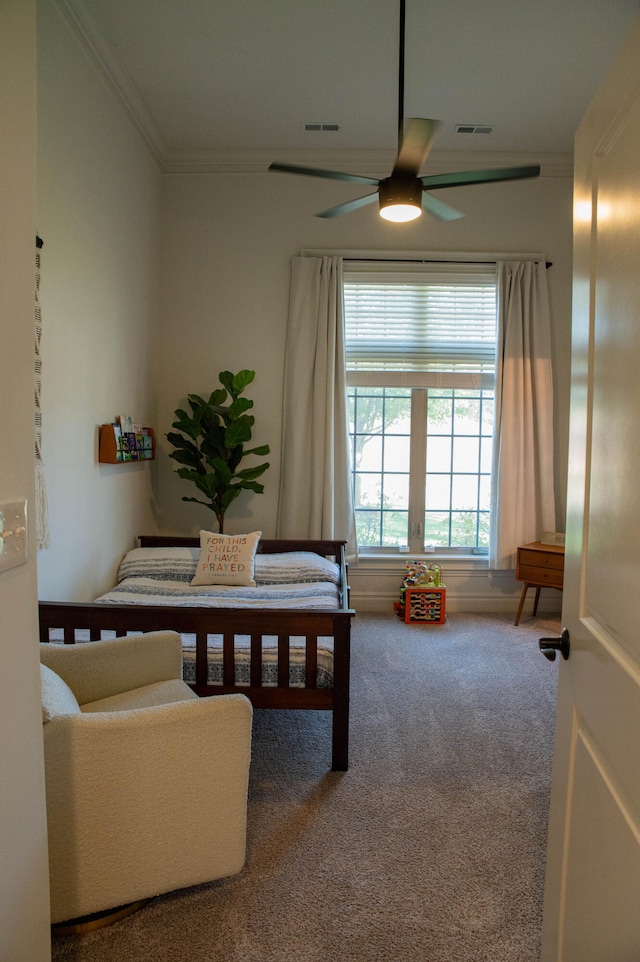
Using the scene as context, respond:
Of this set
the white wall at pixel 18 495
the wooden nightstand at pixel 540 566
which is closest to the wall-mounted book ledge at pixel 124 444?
the white wall at pixel 18 495

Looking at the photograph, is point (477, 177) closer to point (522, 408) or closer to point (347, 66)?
point (347, 66)

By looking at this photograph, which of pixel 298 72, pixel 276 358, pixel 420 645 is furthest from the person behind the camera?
pixel 276 358

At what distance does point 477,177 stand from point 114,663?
7.48 ft

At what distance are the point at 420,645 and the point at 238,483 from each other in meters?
1.64

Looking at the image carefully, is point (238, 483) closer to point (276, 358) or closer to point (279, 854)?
point (276, 358)

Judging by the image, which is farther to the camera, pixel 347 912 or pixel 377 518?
pixel 377 518

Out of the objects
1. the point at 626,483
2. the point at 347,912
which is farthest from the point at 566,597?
the point at 347,912

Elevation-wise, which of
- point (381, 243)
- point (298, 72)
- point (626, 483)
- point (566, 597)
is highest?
point (298, 72)

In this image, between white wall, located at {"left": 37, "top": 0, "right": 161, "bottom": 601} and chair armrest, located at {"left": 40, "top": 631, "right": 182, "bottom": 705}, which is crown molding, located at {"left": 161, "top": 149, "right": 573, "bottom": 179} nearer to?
white wall, located at {"left": 37, "top": 0, "right": 161, "bottom": 601}

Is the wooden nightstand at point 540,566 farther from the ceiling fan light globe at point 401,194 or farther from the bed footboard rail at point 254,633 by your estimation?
the ceiling fan light globe at point 401,194

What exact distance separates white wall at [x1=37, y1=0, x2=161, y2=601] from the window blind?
5.04ft

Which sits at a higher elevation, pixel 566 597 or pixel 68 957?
pixel 566 597

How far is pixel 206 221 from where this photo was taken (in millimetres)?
4770

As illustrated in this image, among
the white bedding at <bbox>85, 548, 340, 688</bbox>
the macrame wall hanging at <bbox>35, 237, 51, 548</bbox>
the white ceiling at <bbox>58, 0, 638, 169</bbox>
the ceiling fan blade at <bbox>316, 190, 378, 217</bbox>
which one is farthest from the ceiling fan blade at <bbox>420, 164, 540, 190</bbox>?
the white bedding at <bbox>85, 548, 340, 688</bbox>
